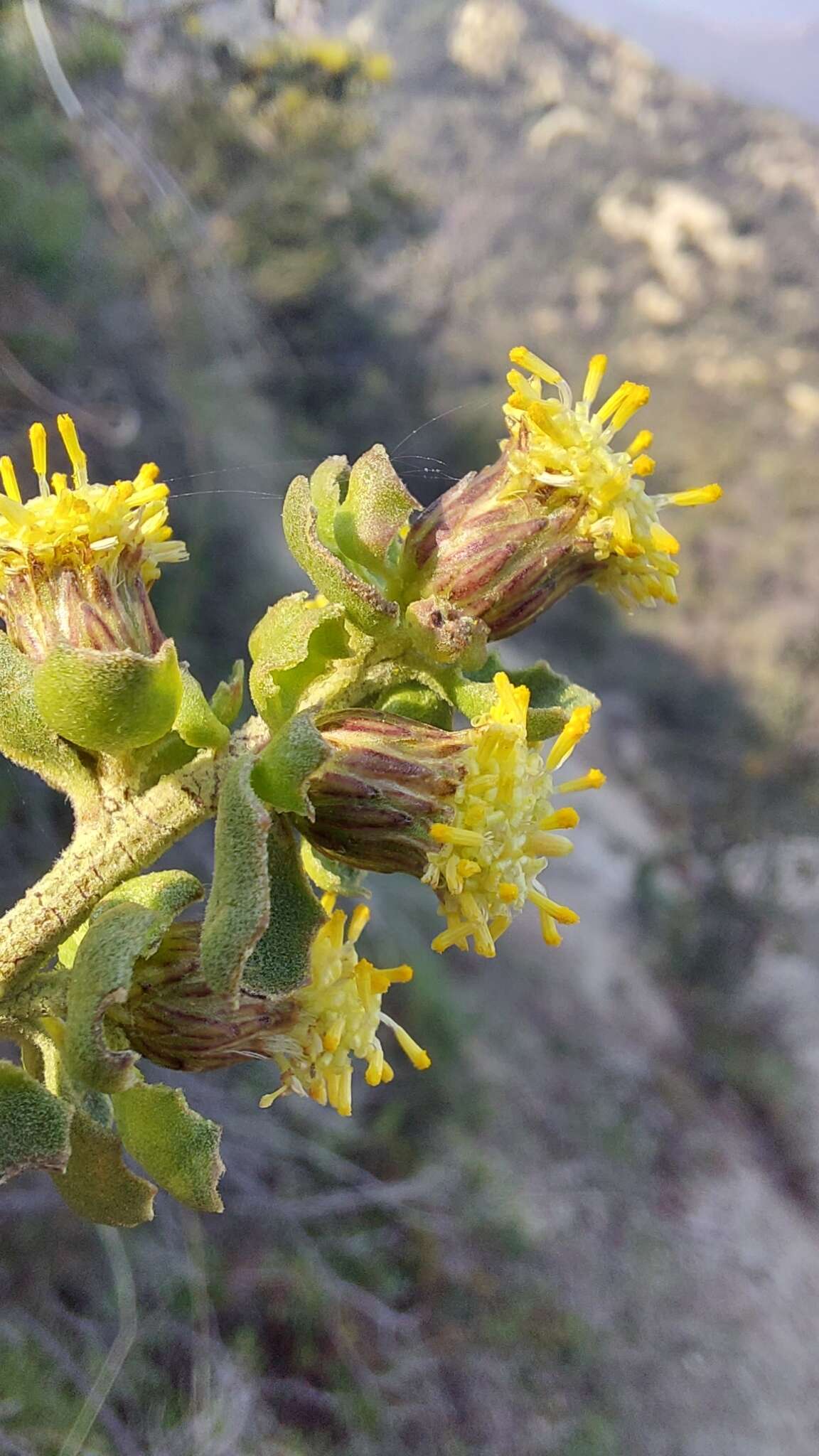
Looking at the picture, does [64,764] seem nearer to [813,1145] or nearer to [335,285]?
[335,285]

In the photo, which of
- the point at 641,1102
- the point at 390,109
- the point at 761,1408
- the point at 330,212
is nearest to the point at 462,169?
the point at 390,109

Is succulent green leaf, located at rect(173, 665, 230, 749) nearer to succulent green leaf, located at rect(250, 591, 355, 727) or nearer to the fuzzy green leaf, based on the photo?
succulent green leaf, located at rect(250, 591, 355, 727)

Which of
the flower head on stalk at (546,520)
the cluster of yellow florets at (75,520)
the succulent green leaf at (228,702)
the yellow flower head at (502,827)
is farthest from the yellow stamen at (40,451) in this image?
the yellow flower head at (502,827)

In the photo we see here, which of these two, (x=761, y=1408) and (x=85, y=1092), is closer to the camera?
(x=85, y=1092)

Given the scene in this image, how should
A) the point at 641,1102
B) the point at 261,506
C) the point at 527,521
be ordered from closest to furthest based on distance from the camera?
the point at 527,521, the point at 261,506, the point at 641,1102

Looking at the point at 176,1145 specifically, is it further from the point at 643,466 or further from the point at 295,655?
the point at 643,466

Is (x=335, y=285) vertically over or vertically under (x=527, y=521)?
over

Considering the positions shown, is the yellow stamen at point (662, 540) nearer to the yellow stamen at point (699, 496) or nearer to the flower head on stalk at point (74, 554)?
the yellow stamen at point (699, 496)
